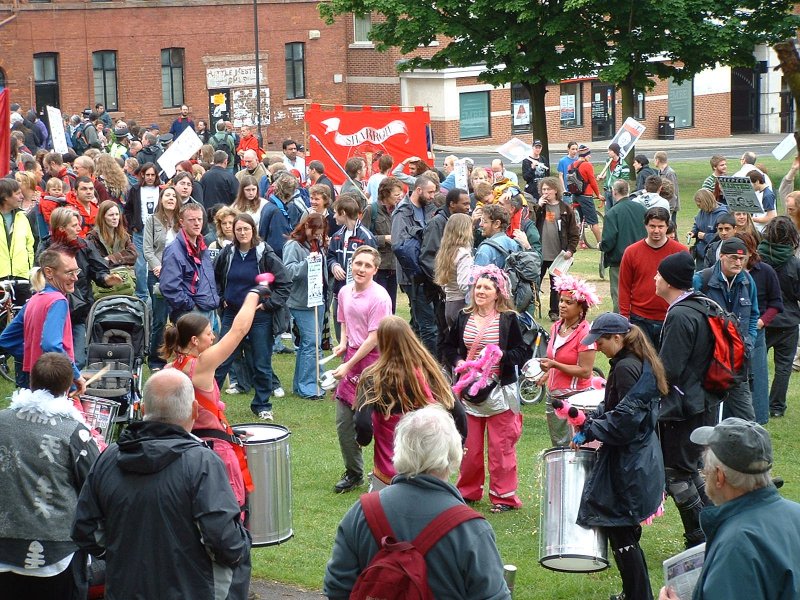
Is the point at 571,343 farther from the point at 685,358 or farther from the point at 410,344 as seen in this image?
the point at 410,344

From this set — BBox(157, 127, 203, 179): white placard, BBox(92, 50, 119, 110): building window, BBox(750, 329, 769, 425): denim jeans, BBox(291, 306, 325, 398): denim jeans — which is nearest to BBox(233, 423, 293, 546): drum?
BBox(291, 306, 325, 398): denim jeans

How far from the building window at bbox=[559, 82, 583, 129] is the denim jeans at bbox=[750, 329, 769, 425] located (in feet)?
135

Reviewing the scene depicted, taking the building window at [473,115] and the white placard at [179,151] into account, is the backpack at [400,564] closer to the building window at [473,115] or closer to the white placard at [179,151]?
the white placard at [179,151]

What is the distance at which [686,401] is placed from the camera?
740 cm

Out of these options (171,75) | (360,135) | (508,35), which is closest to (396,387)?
(360,135)

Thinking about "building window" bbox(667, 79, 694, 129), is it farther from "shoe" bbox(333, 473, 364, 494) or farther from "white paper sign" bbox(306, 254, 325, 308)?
"shoe" bbox(333, 473, 364, 494)

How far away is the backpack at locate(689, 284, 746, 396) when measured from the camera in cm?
746

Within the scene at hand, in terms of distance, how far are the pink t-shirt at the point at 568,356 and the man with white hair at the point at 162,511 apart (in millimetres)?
3996

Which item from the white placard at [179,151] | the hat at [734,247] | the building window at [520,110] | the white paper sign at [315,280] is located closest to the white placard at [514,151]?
the white placard at [179,151]

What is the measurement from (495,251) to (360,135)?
41.5ft

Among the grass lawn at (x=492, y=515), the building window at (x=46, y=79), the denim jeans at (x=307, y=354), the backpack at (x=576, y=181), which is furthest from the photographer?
the building window at (x=46, y=79)

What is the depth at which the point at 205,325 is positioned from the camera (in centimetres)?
672

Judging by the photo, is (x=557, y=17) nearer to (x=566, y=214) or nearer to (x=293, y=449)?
(x=566, y=214)

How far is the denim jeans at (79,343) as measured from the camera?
32.7 feet
